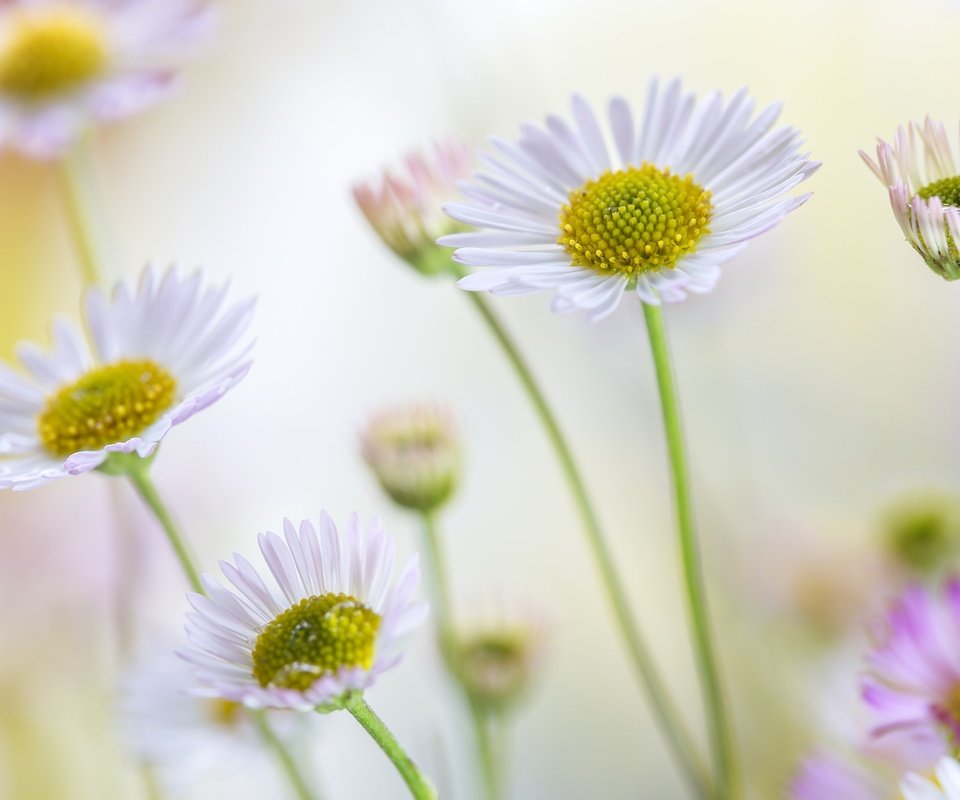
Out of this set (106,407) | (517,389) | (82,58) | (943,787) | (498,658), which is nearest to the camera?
(943,787)

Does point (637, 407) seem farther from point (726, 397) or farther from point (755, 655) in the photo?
point (755, 655)

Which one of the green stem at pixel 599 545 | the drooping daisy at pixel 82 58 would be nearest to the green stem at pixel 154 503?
the green stem at pixel 599 545

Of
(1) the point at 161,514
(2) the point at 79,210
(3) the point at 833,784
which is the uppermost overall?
(2) the point at 79,210

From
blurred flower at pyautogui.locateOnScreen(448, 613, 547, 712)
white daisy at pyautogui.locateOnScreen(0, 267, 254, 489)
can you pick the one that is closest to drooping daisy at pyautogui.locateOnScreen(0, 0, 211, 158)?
white daisy at pyautogui.locateOnScreen(0, 267, 254, 489)

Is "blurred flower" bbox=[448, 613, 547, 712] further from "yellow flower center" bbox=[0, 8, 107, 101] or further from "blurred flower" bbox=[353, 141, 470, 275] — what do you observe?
"yellow flower center" bbox=[0, 8, 107, 101]

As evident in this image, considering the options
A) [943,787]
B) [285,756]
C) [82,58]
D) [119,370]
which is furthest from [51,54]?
[943,787]

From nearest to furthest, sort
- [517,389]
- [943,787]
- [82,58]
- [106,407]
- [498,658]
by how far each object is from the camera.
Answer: [943,787] < [106,407] < [498,658] < [82,58] < [517,389]

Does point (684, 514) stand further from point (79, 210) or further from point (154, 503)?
point (79, 210)

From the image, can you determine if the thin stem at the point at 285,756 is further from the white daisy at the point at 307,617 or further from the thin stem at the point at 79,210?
the thin stem at the point at 79,210
